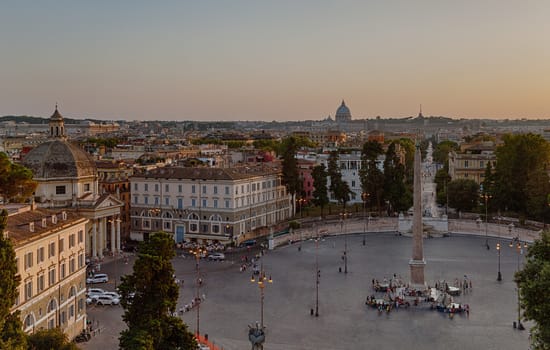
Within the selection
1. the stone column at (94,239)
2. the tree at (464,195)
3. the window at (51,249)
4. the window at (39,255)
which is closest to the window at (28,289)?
Answer: the window at (39,255)

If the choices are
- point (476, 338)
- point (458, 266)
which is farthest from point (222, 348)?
point (458, 266)

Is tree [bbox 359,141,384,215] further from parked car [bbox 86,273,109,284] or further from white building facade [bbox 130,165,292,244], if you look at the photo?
parked car [bbox 86,273,109,284]

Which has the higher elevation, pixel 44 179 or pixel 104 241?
pixel 44 179

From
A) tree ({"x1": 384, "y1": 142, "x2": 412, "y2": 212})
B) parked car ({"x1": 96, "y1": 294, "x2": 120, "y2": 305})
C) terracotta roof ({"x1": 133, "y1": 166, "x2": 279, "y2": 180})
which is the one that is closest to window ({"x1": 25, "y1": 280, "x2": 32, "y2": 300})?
parked car ({"x1": 96, "y1": 294, "x2": 120, "y2": 305})

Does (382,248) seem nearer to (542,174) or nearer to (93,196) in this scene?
(542,174)

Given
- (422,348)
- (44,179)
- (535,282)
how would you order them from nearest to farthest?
(535,282) < (422,348) < (44,179)
